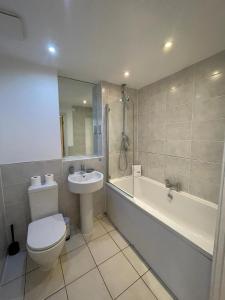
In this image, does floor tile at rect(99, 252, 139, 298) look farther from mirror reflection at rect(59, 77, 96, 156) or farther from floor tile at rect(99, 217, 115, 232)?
mirror reflection at rect(59, 77, 96, 156)

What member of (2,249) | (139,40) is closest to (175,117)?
(139,40)

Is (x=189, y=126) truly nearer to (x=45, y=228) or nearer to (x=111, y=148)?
(x=111, y=148)

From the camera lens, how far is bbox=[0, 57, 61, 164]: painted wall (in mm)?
1584

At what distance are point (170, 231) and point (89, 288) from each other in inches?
36.8

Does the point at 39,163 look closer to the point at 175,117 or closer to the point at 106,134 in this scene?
the point at 106,134

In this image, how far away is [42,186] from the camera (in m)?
1.68

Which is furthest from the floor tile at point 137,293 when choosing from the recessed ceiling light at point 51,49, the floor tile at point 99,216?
the recessed ceiling light at point 51,49

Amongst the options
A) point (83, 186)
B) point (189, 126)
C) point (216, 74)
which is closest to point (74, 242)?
point (83, 186)

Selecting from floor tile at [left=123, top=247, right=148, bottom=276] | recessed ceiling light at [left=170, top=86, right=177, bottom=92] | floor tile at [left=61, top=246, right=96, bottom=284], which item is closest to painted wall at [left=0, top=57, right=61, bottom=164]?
floor tile at [left=61, top=246, right=96, bottom=284]

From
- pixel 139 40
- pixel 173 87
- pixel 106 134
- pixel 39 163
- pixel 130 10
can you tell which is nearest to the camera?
pixel 130 10

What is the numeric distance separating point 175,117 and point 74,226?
2245 mm

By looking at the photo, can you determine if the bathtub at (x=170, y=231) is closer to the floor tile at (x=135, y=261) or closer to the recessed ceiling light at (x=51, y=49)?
the floor tile at (x=135, y=261)

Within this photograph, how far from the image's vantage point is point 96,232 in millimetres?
2021

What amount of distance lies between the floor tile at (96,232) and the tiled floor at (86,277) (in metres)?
0.13
